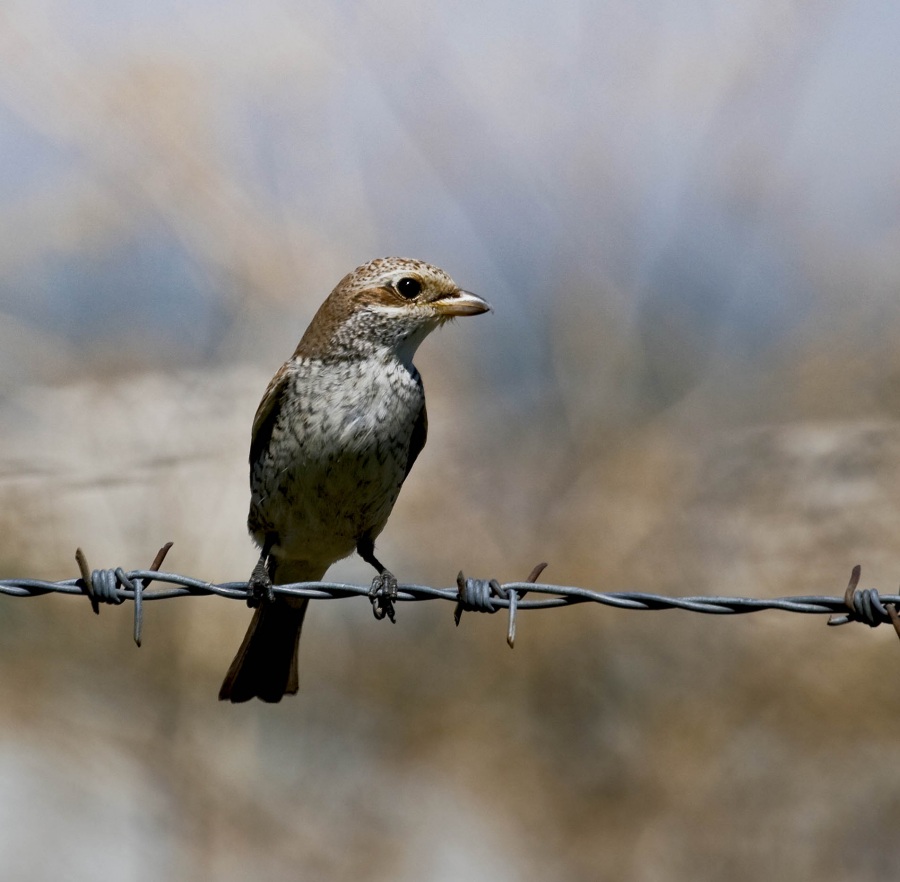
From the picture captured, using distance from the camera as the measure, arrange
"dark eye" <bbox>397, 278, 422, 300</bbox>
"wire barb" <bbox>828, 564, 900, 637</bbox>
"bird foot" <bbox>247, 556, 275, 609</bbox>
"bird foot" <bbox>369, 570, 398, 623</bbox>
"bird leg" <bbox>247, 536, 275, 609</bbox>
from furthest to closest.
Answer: "dark eye" <bbox>397, 278, 422, 300</bbox>, "bird leg" <bbox>247, 536, 275, 609</bbox>, "bird foot" <bbox>369, 570, 398, 623</bbox>, "bird foot" <bbox>247, 556, 275, 609</bbox>, "wire barb" <bbox>828, 564, 900, 637</bbox>

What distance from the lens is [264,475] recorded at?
554 cm

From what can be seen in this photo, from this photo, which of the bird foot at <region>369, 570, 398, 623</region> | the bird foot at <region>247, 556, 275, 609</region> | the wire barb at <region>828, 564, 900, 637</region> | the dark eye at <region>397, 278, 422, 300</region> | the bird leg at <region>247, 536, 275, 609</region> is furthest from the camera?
the dark eye at <region>397, 278, 422, 300</region>

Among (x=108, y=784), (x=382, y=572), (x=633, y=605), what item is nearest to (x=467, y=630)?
(x=108, y=784)

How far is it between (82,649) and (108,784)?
100 centimetres

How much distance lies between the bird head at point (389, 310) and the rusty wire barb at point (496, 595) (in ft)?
5.20

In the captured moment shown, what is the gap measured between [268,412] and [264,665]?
3.50ft

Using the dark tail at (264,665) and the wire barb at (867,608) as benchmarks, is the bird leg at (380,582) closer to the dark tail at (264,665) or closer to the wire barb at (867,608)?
the dark tail at (264,665)

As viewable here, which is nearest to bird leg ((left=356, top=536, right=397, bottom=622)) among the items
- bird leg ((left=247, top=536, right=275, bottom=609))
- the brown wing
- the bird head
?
bird leg ((left=247, top=536, right=275, bottom=609))

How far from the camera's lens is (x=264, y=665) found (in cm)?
559

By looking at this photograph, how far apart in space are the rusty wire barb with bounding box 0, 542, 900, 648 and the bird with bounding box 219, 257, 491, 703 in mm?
1231

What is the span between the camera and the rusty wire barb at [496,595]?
352 cm

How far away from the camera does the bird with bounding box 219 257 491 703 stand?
5297mm

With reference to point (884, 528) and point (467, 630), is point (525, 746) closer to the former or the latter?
point (467, 630)

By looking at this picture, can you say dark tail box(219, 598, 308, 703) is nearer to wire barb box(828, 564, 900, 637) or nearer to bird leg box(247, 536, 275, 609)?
bird leg box(247, 536, 275, 609)
